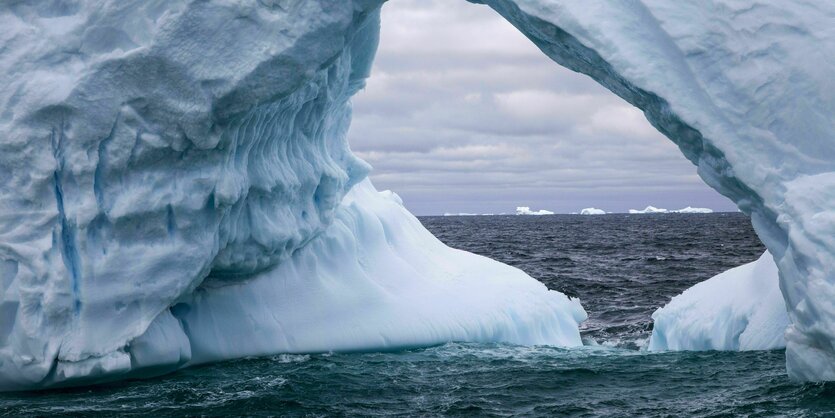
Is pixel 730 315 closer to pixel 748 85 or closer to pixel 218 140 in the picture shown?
pixel 748 85

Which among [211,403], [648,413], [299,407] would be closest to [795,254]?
[648,413]

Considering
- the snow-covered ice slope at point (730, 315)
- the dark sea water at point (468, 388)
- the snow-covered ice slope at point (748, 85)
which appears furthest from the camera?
the snow-covered ice slope at point (730, 315)

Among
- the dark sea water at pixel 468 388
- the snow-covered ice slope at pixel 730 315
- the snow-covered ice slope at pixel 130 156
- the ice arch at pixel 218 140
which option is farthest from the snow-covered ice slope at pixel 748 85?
the snow-covered ice slope at pixel 130 156

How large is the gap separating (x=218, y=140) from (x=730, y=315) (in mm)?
7581

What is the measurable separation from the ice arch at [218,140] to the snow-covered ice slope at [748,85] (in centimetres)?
2

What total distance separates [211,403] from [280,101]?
3.89m

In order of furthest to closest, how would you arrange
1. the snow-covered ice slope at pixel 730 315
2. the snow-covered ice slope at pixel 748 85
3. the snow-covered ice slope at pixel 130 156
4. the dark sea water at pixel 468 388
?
1. the snow-covered ice slope at pixel 730 315
2. the snow-covered ice slope at pixel 130 156
3. the dark sea water at pixel 468 388
4. the snow-covered ice slope at pixel 748 85

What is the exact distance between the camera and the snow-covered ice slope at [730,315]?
11969mm

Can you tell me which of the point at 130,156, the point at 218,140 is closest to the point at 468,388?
the point at 218,140

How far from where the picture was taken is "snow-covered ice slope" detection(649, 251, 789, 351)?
471 inches

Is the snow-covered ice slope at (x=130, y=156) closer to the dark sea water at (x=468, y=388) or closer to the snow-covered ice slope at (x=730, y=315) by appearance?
the dark sea water at (x=468, y=388)

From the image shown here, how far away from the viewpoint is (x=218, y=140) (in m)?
10.3

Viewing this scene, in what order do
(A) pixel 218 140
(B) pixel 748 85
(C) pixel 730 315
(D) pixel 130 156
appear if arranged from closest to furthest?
1. (B) pixel 748 85
2. (D) pixel 130 156
3. (A) pixel 218 140
4. (C) pixel 730 315

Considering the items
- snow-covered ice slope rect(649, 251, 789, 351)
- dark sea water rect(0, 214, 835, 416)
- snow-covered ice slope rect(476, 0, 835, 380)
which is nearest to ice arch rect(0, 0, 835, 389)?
snow-covered ice slope rect(476, 0, 835, 380)
